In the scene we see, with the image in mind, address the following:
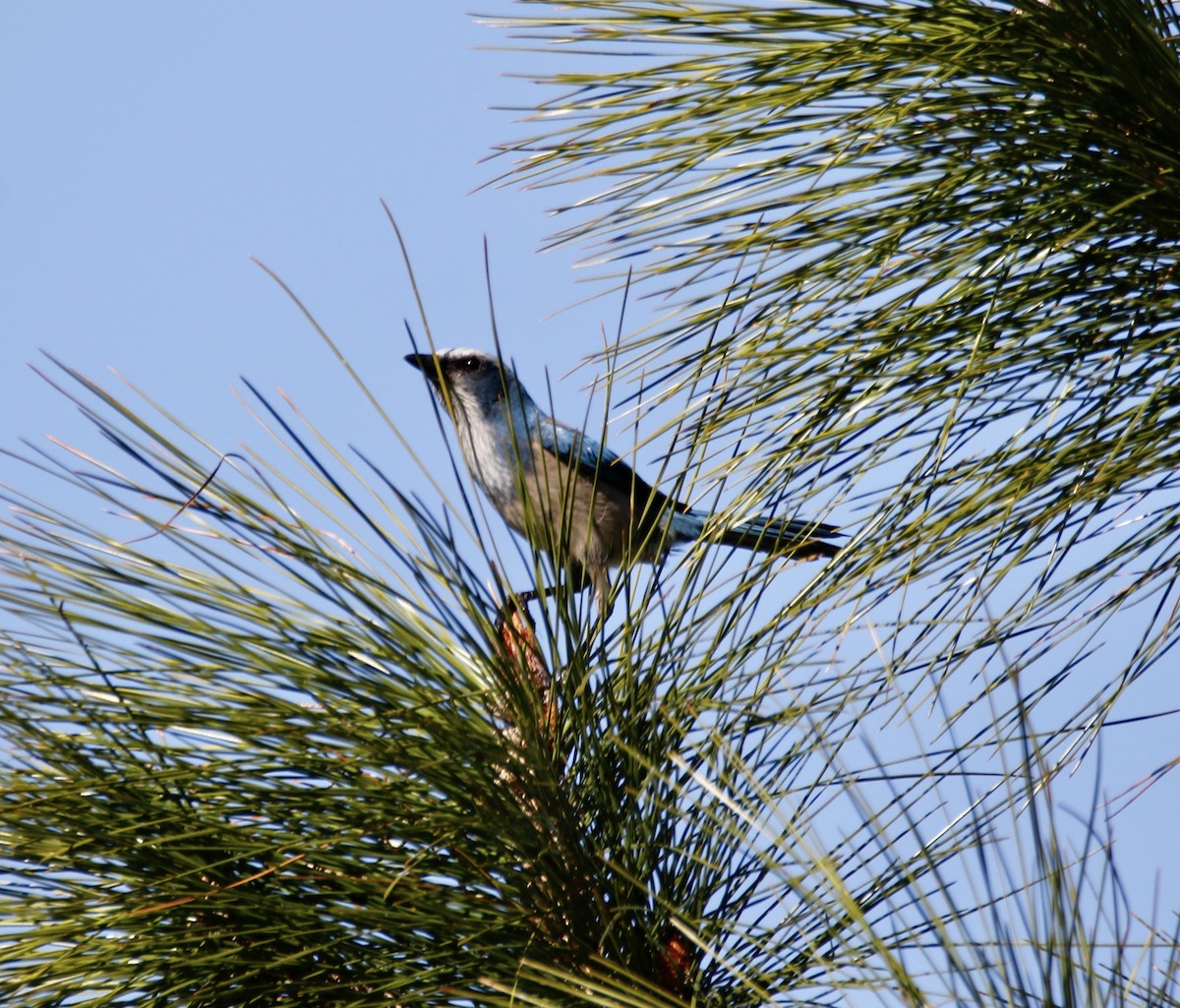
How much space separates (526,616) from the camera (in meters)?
1.70

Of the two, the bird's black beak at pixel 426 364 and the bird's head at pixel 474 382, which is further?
the bird's head at pixel 474 382

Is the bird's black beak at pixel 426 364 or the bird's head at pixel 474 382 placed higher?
the bird's head at pixel 474 382

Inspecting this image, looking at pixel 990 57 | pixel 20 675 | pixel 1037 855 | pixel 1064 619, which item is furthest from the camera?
pixel 1064 619

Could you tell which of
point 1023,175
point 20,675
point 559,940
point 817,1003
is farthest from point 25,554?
point 1023,175

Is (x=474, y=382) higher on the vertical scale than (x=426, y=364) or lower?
higher

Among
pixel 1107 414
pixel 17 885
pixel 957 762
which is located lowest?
pixel 17 885

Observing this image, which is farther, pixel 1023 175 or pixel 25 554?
pixel 1023 175

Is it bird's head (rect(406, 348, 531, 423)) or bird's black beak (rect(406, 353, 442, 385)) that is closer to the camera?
bird's black beak (rect(406, 353, 442, 385))

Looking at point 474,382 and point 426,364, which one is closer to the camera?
point 426,364

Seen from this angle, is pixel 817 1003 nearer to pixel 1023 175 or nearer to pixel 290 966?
pixel 290 966

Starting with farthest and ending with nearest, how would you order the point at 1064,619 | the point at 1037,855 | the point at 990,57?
the point at 1064,619 < the point at 990,57 < the point at 1037,855

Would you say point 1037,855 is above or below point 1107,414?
below

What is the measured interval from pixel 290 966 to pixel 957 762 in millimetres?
866

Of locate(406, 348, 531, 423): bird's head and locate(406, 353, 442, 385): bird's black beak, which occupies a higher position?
locate(406, 348, 531, 423): bird's head
